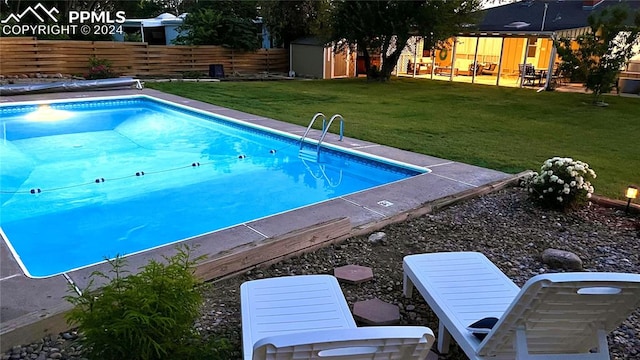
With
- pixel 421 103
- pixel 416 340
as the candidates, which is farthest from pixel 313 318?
pixel 421 103

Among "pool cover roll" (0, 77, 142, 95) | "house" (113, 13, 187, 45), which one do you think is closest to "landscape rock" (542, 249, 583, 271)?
"pool cover roll" (0, 77, 142, 95)

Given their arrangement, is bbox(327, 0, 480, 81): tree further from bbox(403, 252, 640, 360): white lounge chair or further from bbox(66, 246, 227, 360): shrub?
bbox(66, 246, 227, 360): shrub

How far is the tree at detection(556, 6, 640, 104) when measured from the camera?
1288 cm

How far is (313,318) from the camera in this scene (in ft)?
7.77

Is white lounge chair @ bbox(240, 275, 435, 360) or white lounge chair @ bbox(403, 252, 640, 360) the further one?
→ white lounge chair @ bbox(403, 252, 640, 360)

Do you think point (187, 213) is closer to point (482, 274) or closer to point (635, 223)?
point (482, 274)

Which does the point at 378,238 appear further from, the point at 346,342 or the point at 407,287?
the point at 346,342

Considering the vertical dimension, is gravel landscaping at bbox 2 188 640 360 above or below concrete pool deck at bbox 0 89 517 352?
below

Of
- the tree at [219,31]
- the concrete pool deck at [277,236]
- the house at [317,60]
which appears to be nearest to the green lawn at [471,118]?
the concrete pool deck at [277,236]

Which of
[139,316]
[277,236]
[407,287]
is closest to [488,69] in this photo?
[277,236]

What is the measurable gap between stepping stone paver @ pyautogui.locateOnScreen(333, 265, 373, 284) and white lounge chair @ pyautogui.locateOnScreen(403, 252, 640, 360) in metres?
0.70

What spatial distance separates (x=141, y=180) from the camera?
7.18 metres

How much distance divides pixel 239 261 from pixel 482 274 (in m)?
1.68

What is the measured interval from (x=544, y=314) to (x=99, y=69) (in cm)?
1754
